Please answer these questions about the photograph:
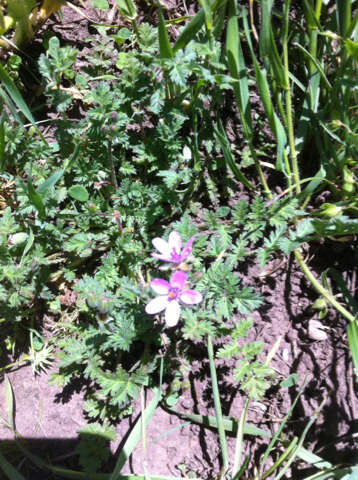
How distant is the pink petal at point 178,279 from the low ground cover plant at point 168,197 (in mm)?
206

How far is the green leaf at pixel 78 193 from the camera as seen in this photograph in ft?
7.93

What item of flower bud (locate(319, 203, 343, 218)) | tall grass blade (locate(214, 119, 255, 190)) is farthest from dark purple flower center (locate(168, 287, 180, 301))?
flower bud (locate(319, 203, 343, 218))

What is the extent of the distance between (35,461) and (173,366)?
960mm

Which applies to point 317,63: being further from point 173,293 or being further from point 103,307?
point 103,307

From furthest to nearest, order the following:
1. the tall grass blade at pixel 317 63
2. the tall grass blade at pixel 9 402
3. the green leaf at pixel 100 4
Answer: the green leaf at pixel 100 4, the tall grass blade at pixel 9 402, the tall grass blade at pixel 317 63

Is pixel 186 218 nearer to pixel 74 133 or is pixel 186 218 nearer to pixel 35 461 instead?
pixel 74 133

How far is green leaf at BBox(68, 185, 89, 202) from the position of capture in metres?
2.42

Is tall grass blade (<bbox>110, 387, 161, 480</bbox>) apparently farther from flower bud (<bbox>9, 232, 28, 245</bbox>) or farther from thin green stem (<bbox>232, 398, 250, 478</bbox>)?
flower bud (<bbox>9, 232, 28, 245</bbox>)

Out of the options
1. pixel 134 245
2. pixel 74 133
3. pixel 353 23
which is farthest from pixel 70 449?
pixel 353 23

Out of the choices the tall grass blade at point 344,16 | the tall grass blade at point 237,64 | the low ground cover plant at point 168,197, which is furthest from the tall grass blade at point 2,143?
the tall grass blade at point 344,16

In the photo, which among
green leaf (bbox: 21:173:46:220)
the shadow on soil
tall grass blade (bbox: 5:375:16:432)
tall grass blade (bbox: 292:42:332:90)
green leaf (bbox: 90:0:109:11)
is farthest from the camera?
green leaf (bbox: 90:0:109:11)

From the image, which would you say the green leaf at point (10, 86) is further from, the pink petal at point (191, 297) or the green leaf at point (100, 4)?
the pink petal at point (191, 297)

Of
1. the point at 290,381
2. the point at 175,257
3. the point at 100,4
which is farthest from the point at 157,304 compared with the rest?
the point at 100,4

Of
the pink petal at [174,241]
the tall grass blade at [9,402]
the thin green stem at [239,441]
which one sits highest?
the pink petal at [174,241]
